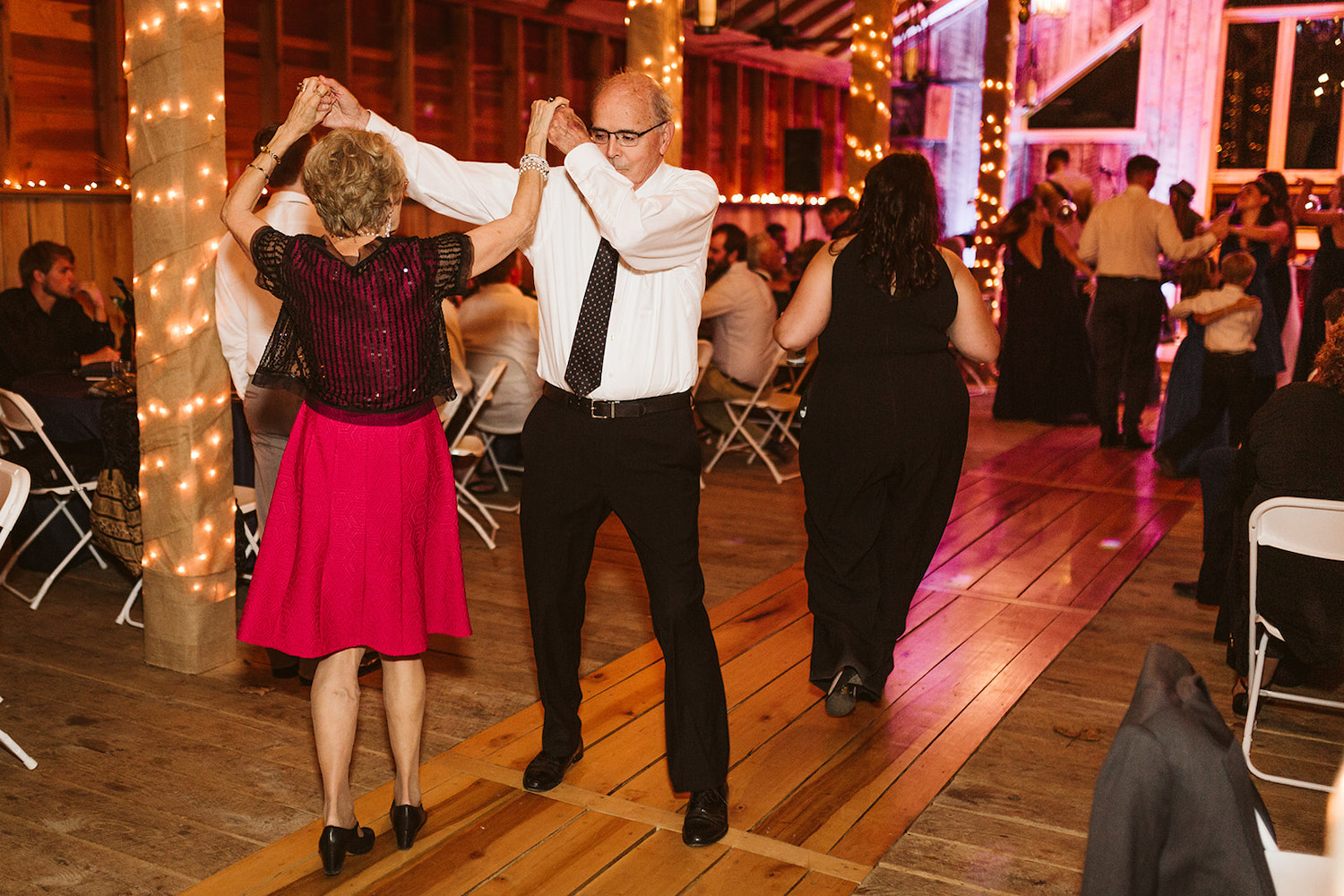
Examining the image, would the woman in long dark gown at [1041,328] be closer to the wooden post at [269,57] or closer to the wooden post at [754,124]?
the wooden post at [269,57]

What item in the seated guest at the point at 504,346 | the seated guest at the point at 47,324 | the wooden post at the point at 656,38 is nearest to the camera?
the seated guest at the point at 47,324

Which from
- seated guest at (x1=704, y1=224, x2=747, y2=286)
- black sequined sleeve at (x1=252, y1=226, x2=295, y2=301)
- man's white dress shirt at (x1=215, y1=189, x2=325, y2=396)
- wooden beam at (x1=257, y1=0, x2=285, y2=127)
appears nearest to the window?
seated guest at (x1=704, y1=224, x2=747, y2=286)

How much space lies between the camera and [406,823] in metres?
2.67

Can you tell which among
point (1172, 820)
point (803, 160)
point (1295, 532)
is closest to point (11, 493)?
point (1172, 820)

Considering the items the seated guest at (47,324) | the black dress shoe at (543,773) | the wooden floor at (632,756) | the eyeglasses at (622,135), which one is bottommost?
the wooden floor at (632,756)

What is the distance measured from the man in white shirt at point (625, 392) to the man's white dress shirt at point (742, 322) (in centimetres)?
391

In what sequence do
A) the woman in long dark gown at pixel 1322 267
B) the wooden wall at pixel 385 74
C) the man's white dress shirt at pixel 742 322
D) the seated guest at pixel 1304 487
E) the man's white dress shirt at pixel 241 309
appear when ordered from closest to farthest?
the seated guest at pixel 1304 487, the man's white dress shirt at pixel 241 309, the man's white dress shirt at pixel 742 322, the woman in long dark gown at pixel 1322 267, the wooden wall at pixel 385 74

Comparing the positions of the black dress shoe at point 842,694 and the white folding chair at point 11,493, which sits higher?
the white folding chair at point 11,493

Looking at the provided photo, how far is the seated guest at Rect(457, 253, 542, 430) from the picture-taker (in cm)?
595

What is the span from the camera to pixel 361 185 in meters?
2.34

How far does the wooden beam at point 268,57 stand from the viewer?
8703 millimetres

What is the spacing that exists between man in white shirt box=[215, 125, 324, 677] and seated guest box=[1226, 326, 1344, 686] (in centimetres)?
271

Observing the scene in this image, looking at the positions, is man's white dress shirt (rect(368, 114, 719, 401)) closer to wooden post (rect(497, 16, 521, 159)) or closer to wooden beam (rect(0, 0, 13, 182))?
wooden beam (rect(0, 0, 13, 182))

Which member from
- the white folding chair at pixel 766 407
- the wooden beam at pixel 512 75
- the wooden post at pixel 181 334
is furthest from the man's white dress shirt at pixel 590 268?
the wooden beam at pixel 512 75
